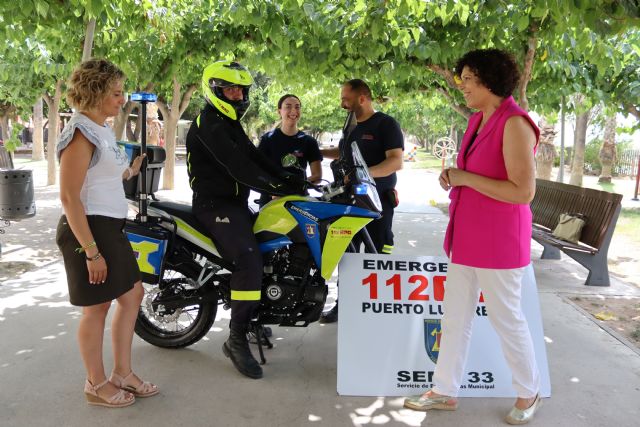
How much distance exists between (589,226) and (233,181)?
15.4 ft

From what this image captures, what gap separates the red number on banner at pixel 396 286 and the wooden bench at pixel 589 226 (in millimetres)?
3233

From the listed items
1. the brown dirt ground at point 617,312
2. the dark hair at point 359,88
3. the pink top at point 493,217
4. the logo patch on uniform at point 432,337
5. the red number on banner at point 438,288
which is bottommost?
the brown dirt ground at point 617,312

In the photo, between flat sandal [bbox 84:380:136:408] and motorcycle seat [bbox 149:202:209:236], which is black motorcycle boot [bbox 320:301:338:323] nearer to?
motorcycle seat [bbox 149:202:209:236]

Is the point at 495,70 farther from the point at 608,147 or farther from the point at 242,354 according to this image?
the point at 608,147

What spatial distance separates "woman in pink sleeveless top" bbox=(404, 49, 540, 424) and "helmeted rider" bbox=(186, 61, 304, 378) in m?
1.06

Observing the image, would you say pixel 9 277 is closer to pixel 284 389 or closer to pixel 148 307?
pixel 148 307

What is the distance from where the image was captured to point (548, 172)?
12602 millimetres

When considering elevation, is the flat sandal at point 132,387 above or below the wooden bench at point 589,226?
below

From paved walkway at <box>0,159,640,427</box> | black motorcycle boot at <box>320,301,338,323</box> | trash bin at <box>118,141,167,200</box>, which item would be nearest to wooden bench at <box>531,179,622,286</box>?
paved walkway at <box>0,159,640,427</box>

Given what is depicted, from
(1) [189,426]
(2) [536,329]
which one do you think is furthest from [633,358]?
(1) [189,426]

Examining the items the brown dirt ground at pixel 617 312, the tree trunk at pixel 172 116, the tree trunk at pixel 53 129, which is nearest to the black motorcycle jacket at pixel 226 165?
Answer: the brown dirt ground at pixel 617 312

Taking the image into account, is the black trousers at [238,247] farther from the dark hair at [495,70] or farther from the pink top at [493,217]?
the dark hair at [495,70]

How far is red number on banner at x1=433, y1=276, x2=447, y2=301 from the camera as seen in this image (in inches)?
149

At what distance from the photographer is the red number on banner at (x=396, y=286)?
377cm
